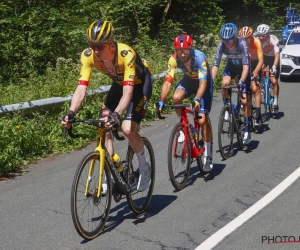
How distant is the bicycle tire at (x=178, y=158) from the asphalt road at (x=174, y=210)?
5.4 inches

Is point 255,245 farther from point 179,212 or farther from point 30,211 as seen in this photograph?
point 30,211

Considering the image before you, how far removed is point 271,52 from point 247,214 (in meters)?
7.62

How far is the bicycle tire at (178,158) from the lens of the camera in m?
7.77

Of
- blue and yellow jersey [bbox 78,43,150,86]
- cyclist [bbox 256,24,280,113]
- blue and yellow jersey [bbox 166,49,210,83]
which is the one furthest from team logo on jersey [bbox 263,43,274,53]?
blue and yellow jersey [bbox 78,43,150,86]

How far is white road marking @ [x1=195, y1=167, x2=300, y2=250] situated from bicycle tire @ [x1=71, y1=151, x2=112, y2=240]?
1.07 metres

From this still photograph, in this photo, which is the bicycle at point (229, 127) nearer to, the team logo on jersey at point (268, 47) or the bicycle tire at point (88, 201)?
the bicycle tire at point (88, 201)

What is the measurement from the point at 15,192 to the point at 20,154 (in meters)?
1.58

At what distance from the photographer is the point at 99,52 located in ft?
20.4

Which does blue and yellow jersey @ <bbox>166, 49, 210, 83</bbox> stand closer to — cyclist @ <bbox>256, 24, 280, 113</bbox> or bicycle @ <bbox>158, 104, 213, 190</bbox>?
bicycle @ <bbox>158, 104, 213, 190</bbox>

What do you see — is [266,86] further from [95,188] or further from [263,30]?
[95,188]

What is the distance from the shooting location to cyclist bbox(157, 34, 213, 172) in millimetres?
7965

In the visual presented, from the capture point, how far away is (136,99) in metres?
6.71

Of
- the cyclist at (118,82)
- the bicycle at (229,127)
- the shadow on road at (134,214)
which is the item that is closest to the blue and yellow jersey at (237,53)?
the bicycle at (229,127)

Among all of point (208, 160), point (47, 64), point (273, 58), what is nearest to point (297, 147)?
point (208, 160)
